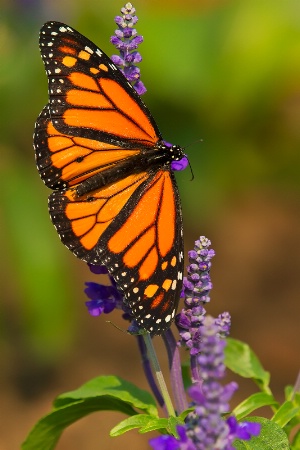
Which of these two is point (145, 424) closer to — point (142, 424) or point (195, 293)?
point (142, 424)

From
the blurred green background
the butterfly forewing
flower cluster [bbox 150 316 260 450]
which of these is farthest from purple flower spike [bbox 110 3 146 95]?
the blurred green background

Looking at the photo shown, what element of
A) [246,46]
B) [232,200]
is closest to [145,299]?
[246,46]

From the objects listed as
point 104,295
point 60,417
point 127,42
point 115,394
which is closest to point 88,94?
point 127,42

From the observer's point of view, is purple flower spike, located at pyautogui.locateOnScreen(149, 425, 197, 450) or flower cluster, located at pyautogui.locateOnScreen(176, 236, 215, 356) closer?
purple flower spike, located at pyautogui.locateOnScreen(149, 425, 197, 450)

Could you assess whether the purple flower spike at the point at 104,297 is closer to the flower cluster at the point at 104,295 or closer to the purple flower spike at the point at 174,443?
the flower cluster at the point at 104,295

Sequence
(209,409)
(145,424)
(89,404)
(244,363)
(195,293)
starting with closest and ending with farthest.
Answer: (209,409) → (195,293) → (145,424) → (89,404) → (244,363)

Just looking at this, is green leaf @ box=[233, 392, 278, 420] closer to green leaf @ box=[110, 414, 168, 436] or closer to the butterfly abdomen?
green leaf @ box=[110, 414, 168, 436]

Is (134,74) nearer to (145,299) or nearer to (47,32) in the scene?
(47,32)
